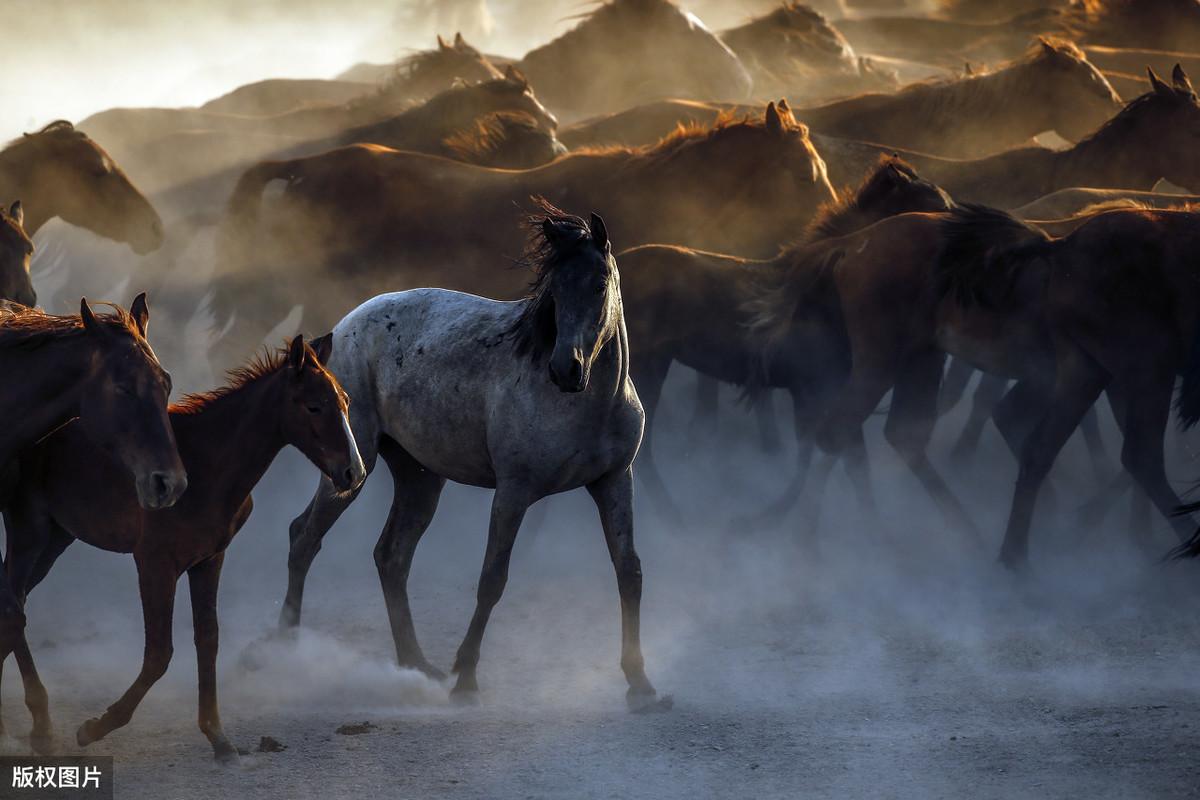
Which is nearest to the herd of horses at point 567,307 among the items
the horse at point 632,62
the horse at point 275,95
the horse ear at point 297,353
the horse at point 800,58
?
the horse ear at point 297,353

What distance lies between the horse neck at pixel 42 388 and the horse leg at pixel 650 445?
4.79 metres

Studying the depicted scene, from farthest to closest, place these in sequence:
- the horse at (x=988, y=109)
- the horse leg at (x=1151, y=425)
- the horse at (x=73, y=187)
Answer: the horse at (x=988, y=109) < the horse at (x=73, y=187) < the horse leg at (x=1151, y=425)

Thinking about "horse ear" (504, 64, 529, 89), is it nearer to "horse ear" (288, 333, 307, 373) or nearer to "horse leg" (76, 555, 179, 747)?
"horse ear" (288, 333, 307, 373)

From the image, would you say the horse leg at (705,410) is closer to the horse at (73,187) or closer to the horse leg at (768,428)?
the horse leg at (768,428)

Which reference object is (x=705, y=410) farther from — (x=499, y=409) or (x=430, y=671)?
(x=499, y=409)

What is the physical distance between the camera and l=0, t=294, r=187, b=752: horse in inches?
201

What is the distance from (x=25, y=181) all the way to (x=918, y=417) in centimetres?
691

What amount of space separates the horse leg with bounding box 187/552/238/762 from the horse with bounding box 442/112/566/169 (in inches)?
332

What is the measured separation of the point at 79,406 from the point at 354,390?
5.41ft

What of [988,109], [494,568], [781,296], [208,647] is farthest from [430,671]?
[988,109]

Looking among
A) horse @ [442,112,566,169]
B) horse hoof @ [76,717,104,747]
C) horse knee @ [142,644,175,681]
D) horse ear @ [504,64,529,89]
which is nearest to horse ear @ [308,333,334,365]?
horse knee @ [142,644,175,681]

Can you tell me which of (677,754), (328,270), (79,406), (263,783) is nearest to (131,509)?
(79,406)

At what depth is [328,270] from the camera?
12375 millimetres

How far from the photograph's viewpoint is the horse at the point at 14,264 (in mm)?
8820
